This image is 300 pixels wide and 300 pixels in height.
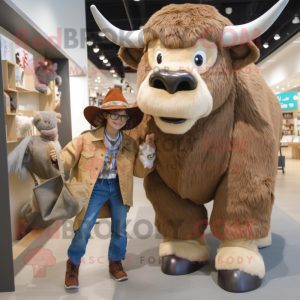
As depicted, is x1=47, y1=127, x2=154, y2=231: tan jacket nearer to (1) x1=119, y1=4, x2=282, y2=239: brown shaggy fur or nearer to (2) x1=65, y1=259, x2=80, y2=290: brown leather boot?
(1) x1=119, y1=4, x2=282, y2=239: brown shaggy fur

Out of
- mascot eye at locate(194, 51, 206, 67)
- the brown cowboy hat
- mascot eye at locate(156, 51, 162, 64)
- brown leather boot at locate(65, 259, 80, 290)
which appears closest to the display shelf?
brown leather boot at locate(65, 259, 80, 290)

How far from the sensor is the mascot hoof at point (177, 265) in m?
2.02

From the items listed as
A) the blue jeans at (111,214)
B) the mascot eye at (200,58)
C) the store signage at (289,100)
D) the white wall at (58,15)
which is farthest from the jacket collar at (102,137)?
the store signage at (289,100)

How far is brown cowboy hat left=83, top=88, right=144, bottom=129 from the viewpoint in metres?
1.84

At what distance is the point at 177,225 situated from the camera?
2.12 metres

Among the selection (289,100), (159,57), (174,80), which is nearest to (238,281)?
(174,80)

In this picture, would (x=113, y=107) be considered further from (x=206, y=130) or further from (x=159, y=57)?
(x=206, y=130)

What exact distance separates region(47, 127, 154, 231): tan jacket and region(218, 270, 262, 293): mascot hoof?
2.42 feet

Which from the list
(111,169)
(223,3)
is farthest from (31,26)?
(223,3)

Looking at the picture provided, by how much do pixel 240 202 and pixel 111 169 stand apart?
810mm

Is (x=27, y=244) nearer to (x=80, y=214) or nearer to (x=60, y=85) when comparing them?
(x=80, y=214)

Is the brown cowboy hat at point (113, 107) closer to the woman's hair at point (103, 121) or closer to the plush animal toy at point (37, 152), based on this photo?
the woman's hair at point (103, 121)

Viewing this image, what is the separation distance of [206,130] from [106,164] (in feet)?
2.12

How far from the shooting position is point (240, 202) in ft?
5.98
